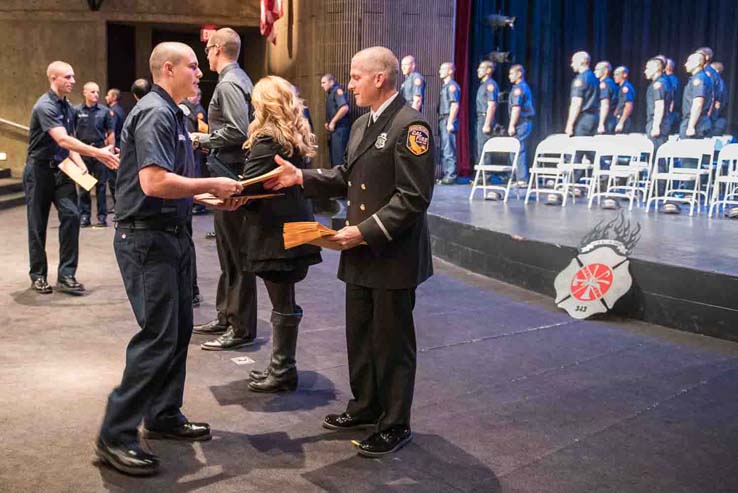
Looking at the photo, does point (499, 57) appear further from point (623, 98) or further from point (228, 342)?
point (228, 342)

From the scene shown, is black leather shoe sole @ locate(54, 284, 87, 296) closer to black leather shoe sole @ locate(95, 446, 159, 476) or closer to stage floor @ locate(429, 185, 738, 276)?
black leather shoe sole @ locate(95, 446, 159, 476)

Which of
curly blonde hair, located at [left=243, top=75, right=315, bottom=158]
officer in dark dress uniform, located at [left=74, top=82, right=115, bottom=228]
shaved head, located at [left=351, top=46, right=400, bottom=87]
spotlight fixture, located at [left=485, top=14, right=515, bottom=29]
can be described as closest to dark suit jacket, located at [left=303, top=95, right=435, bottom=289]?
shaved head, located at [left=351, top=46, right=400, bottom=87]

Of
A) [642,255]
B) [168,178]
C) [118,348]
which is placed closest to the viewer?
[168,178]

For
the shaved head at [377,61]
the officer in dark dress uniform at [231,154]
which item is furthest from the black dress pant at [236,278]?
the shaved head at [377,61]

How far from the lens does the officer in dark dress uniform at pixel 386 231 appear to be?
2.95m

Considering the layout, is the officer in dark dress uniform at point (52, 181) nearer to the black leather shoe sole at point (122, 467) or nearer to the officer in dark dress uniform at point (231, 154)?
the officer in dark dress uniform at point (231, 154)

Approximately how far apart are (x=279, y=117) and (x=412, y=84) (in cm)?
740

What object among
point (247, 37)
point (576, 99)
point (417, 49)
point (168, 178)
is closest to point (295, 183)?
point (168, 178)

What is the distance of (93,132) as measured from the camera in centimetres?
947

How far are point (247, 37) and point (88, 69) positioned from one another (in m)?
3.37

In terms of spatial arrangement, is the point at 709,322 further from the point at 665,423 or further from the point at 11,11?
the point at 11,11

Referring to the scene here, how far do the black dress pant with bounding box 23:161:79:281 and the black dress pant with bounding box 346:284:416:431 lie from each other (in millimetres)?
3284

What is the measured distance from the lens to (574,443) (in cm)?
319

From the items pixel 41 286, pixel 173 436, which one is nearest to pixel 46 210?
pixel 41 286
